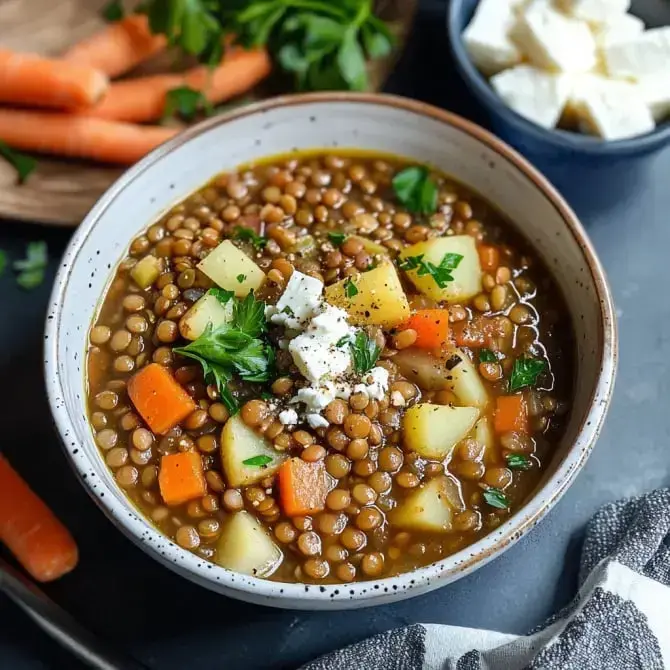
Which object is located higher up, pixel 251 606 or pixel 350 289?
pixel 350 289

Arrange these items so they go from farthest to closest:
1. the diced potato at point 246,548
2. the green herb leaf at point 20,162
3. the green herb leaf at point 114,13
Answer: the green herb leaf at point 114,13 → the green herb leaf at point 20,162 → the diced potato at point 246,548

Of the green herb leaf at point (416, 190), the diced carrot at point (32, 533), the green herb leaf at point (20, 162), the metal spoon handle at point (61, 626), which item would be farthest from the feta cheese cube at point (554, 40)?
the metal spoon handle at point (61, 626)

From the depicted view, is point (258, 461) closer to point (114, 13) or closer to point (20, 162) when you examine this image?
point (20, 162)

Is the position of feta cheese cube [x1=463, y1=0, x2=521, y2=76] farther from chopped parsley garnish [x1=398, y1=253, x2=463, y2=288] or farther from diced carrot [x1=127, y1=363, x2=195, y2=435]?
diced carrot [x1=127, y1=363, x2=195, y2=435]

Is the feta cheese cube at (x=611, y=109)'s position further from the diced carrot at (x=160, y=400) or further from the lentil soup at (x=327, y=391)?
the diced carrot at (x=160, y=400)

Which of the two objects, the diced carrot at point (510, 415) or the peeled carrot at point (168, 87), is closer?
the diced carrot at point (510, 415)

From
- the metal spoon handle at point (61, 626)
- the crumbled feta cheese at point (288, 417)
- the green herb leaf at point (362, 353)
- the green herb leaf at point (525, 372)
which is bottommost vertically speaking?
the metal spoon handle at point (61, 626)

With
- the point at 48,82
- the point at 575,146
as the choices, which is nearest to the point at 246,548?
the point at 575,146
